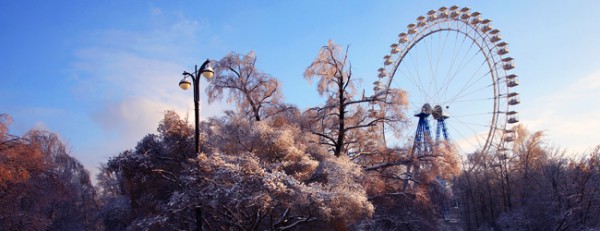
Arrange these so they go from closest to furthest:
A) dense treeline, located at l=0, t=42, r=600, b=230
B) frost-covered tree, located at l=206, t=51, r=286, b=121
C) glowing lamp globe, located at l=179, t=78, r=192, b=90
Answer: glowing lamp globe, located at l=179, t=78, r=192, b=90, dense treeline, located at l=0, t=42, r=600, b=230, frost-covered tree, located at l=206, t=51, r=286, b=121

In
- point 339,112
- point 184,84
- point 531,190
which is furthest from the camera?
point 531,190

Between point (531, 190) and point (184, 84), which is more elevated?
point (184, 84)

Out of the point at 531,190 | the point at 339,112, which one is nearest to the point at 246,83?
the point at 339,112

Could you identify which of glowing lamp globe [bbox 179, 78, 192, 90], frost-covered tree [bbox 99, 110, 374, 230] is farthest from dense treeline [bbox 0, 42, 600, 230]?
glowing lamp globe [bbox 179, 78, 192, 90]

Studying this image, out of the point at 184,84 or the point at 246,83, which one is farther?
the point at 246,83

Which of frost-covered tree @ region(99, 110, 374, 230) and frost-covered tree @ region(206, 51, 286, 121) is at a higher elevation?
frost-covered tree @ region(206, 51, 286, 121)

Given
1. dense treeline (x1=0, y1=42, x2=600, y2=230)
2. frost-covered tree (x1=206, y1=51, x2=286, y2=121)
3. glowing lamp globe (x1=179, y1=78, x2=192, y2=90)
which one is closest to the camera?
glowing lamp globe (x1=179, y1=78, x2=192, y2=90)

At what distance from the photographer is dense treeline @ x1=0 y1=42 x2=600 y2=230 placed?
12.0 m

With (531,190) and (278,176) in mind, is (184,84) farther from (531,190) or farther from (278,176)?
(531,190)

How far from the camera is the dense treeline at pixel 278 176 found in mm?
12016

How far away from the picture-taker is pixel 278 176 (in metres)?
11.8

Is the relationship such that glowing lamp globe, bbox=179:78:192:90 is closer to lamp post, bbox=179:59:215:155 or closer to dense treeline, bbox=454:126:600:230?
lamp post, bbox=179:59:215:155

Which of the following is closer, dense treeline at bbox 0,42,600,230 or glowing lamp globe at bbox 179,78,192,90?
glowing lamp globe at bbox 179,78,192,90

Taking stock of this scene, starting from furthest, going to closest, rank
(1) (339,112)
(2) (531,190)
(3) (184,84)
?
1. (2) (531,190)
2. (1) (339,112)
3. (3) (184,84)
